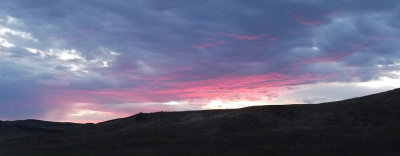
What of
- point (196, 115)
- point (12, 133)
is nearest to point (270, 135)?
point (196, 115)

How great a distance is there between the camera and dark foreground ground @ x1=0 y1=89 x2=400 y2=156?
3559 centimetres

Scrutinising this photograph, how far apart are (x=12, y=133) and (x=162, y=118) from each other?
147ft

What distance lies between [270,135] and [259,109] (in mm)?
13858

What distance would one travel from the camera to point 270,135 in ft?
137

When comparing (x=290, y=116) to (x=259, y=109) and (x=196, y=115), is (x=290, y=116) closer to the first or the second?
(x=259, y=109)

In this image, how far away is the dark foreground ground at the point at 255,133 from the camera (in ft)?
117

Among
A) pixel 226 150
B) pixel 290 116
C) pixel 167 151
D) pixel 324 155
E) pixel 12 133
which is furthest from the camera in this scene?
pixel 12 133

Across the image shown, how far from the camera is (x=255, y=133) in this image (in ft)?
144

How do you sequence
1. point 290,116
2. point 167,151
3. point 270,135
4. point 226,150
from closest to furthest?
point 226,150 → point 167,151 → point 270,135 → point 290,116

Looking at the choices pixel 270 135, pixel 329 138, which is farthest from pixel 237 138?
pixel 329 138

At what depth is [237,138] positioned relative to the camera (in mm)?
42031

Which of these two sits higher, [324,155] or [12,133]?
[12,133]

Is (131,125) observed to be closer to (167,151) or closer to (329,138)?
(167,151)

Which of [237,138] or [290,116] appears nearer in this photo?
[237,138]
